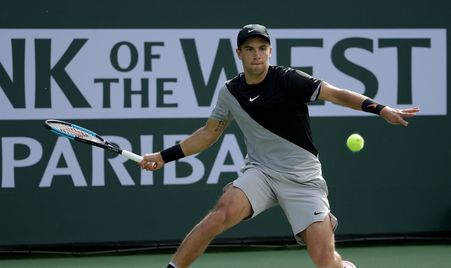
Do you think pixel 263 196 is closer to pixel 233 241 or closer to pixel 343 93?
pixel 343 93

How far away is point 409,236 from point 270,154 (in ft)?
8.84

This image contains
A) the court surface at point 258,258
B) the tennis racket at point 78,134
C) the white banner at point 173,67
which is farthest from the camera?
the white banner at point 173,67

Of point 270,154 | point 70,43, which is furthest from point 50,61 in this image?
point 270,154

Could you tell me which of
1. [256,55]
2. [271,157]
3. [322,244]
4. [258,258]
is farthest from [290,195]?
[258,258]

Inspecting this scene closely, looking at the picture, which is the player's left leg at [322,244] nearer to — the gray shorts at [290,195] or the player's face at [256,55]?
the gray shorts at [290,195]

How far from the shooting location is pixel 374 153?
7160mm

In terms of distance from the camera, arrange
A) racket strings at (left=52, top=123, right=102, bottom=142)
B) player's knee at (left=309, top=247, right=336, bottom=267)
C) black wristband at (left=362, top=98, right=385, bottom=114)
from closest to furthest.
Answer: black wristband at (left=362, top=98, right=385, bottom=114), player's knee at (left=309, top=247, right=336, bottom=267), racket strings at (left=52, top=123, right=102, bottom=142)

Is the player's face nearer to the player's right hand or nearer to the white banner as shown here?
the player's right hand

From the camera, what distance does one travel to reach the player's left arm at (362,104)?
4.40m

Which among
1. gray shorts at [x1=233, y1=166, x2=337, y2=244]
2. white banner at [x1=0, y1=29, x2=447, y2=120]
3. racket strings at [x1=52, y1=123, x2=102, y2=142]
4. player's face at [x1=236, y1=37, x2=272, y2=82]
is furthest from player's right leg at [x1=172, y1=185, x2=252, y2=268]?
white banner at [x1=0, y1=29, x2=447, y2=120]

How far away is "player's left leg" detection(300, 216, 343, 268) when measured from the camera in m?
4.66

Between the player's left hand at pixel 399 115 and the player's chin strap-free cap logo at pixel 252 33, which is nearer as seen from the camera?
the player's left hand at pixel 399 115

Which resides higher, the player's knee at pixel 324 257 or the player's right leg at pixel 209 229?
the player's right leg at pixel 209 229

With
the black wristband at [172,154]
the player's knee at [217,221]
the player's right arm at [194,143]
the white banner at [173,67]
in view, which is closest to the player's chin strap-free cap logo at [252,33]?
the player's right arm at [194,143]
